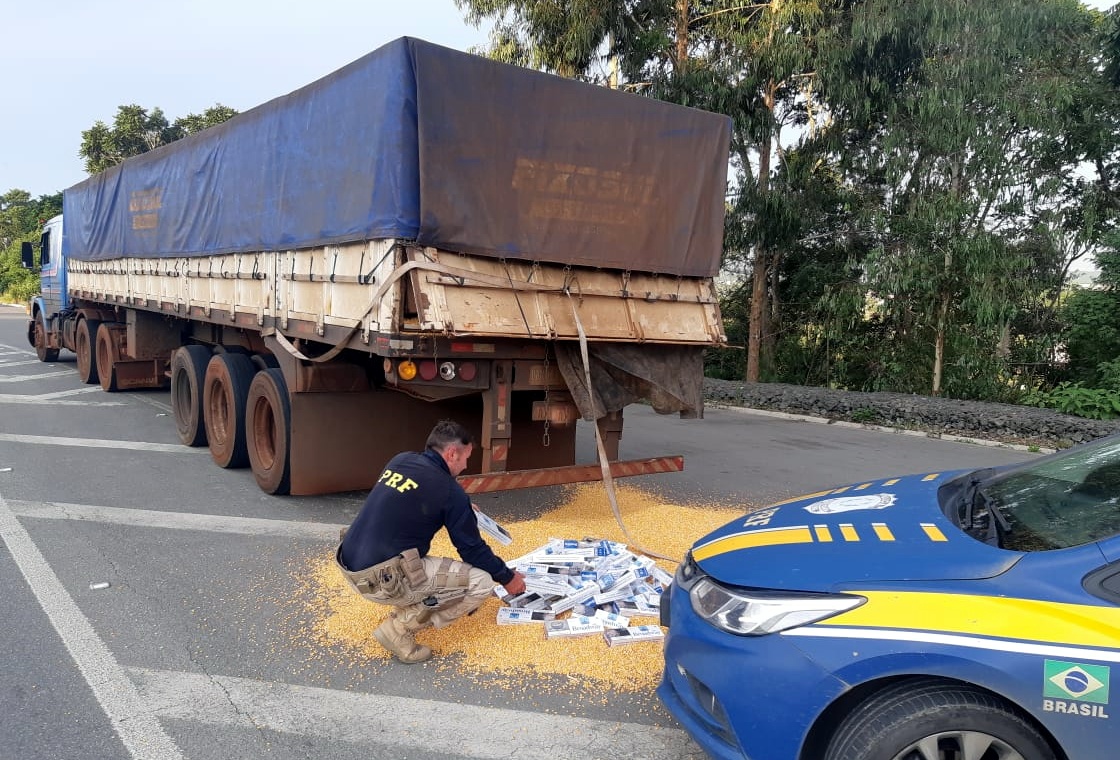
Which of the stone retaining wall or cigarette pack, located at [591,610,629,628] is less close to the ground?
the stone retaining wall

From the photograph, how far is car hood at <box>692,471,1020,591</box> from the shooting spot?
2467 millimetres

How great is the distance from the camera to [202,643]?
3.98m

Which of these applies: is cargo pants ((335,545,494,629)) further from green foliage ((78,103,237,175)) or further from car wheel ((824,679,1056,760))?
green foliage ((78,103,237,175))

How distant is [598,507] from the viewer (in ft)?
21.7

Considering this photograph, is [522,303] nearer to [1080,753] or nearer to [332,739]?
[332,739]

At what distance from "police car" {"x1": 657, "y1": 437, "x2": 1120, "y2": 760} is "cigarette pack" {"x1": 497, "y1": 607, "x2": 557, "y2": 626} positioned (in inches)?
53.9

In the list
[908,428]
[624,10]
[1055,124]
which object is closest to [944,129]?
[1055,124]

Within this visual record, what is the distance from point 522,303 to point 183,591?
269 centimetres

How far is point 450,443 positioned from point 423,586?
0.68 metres

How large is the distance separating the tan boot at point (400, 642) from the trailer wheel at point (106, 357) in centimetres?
986

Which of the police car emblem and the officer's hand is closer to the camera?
the police car emblem

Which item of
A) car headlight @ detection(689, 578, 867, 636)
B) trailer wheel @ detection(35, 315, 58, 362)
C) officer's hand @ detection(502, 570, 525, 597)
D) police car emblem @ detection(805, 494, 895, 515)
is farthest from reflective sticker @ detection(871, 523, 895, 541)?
trailer wheel @ detection(35, 315, 58, 362)

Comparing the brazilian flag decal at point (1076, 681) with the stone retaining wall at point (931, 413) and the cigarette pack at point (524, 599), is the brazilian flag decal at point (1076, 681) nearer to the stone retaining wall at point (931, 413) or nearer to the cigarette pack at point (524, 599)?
the cigarette pack at point (524, 599)

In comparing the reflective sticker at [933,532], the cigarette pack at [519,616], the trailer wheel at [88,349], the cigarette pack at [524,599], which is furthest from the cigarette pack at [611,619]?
the trailer wheel at [88,349]
